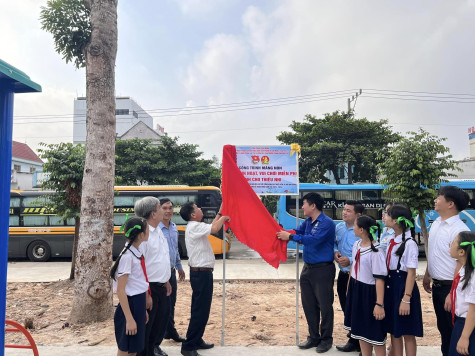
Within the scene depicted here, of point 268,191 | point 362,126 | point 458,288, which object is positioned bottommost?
point 458,288

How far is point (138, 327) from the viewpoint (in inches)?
107

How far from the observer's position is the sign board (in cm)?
416

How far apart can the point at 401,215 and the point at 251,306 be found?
3664 mm

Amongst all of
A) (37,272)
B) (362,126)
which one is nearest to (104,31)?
(37,272)

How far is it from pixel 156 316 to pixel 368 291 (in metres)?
1.92

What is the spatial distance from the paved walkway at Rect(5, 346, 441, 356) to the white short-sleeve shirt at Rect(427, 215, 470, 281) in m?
1.27

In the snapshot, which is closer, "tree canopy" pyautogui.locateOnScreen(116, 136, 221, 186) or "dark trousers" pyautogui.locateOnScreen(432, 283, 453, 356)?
"dark trousers" pyautogui.locateOnScreen(432, 283, 453, 356)

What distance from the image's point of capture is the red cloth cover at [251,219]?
3957mm

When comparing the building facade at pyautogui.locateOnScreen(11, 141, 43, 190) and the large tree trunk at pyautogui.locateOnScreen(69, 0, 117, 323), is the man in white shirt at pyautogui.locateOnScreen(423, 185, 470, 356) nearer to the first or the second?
the large tree trunk at pyautogui.locateOnScreen(69, 0, 117, 323)

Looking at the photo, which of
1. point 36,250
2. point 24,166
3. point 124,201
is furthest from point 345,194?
point 24,166

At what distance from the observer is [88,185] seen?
5043 mm

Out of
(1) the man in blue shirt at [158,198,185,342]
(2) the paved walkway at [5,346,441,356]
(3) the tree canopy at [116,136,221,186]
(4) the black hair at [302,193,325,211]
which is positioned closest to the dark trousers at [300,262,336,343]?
(2) the paved walkway at [5,346,441,356]

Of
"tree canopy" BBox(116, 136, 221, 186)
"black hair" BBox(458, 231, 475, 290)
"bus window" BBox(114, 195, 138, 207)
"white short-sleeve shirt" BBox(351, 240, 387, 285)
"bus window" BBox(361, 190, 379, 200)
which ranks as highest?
"tree canopy" BBox(116, 136, 221, 186)

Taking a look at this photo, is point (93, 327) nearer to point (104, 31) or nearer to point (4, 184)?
point (4, 184)
